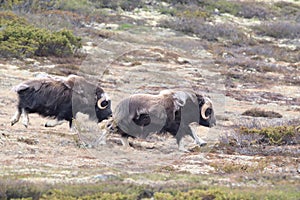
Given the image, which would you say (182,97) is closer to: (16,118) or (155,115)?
(155,115)

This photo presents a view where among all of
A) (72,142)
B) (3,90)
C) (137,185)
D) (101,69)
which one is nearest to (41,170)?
(137,185)

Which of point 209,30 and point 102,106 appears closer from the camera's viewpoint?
point 102,106

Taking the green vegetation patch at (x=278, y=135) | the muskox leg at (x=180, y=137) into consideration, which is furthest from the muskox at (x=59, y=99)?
the green vegetation patch at (x=278, y=135)

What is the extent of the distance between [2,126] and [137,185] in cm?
447

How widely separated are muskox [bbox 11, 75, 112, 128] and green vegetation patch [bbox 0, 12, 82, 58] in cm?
949

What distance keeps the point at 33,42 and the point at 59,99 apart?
1051 centimetres

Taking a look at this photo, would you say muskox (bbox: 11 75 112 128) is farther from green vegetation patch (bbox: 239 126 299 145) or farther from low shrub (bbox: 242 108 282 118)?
low shrub (bbox: 242 108 282 118)

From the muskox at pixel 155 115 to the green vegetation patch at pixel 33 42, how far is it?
1068cm

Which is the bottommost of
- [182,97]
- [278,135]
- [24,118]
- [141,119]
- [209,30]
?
[278,135]

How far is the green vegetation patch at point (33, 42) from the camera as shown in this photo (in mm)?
20484

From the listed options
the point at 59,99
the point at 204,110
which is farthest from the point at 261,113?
the point at 59,99

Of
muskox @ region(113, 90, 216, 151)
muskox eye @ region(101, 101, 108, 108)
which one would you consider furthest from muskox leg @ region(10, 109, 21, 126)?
muskox @ region(113, 90, 216, 151)

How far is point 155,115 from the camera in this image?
33.8 ft

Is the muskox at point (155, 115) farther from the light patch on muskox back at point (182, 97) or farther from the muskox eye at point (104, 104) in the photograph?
the muskox eye at point (104, 104)
